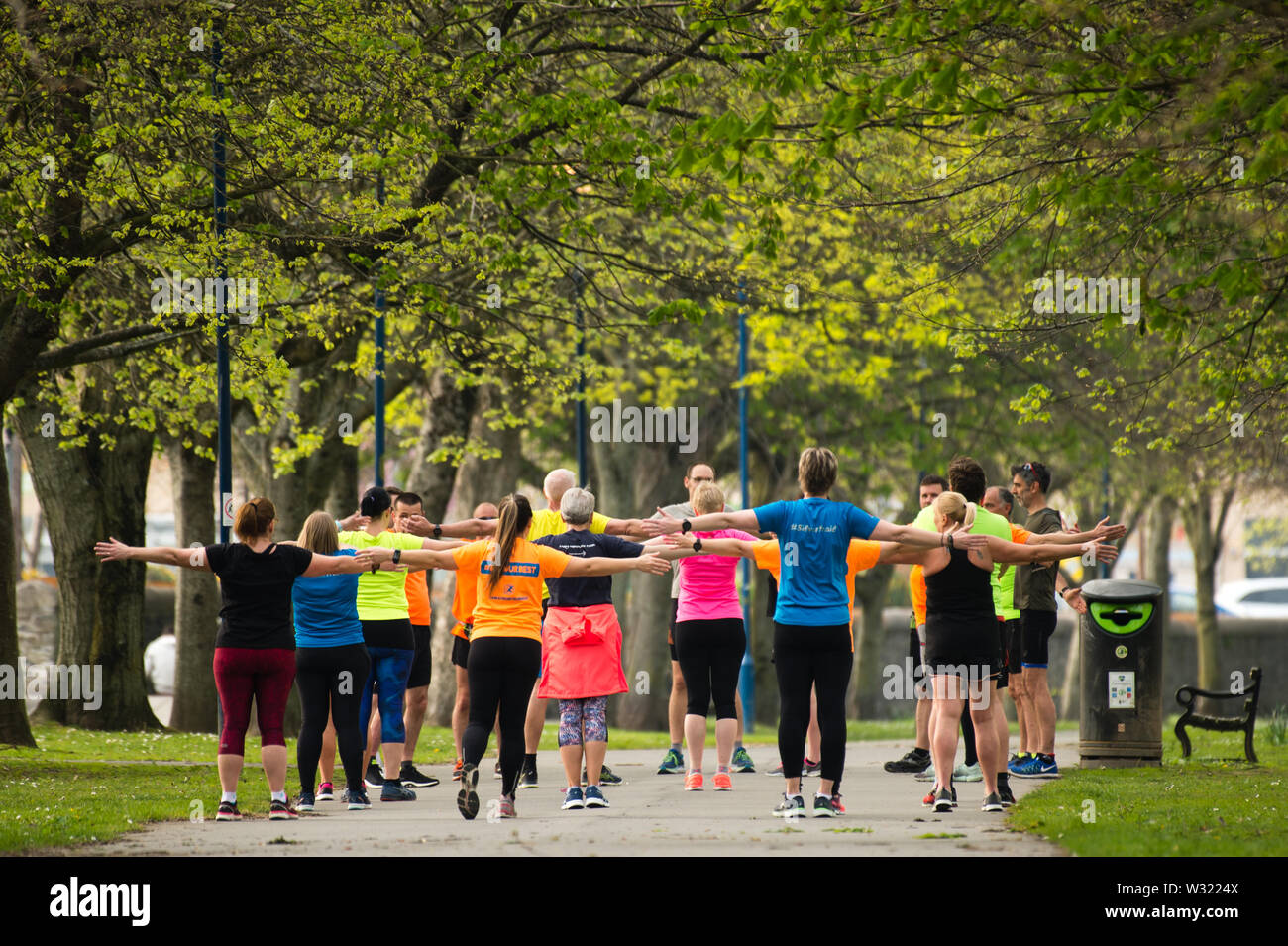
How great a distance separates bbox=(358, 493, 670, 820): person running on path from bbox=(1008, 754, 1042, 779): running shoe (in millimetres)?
4073

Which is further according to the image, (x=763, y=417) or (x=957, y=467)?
(x=763, y=417)

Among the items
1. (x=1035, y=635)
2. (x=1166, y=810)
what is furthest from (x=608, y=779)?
(x=1166, y=810)

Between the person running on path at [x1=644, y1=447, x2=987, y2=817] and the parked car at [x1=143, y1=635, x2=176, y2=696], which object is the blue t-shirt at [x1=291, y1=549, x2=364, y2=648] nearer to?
the person running on path at [x1=644, y1=447, x2=987, y2=817]

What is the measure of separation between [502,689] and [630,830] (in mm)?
1296

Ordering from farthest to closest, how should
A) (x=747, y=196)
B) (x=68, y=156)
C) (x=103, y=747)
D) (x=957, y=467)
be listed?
(x=747, y=196), (x=103, y=747), (x=68, y=156), (x=957, y=467)

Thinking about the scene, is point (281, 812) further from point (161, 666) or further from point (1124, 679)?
point (161, 666)

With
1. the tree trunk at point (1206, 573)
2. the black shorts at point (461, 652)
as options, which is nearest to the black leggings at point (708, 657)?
the black shorts at point (461, 652)

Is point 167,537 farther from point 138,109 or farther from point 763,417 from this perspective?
point 138,109

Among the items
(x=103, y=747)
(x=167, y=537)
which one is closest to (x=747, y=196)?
(x=103, y=747)

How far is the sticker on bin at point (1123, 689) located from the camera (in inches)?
494

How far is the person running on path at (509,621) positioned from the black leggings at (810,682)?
91 centimetres

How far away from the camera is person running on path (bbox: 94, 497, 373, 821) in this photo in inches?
369
